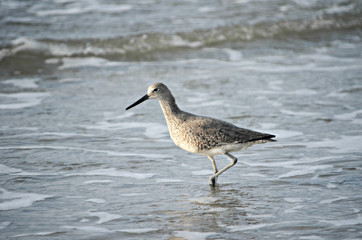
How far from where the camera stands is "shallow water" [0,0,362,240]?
187 inches

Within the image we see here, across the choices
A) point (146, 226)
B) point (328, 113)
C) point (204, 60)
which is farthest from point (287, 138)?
point (204, 60)

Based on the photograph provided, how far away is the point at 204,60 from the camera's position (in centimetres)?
1065

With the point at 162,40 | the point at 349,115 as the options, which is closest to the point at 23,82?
the point at 162,40

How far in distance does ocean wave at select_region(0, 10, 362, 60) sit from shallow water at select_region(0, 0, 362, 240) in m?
0.04

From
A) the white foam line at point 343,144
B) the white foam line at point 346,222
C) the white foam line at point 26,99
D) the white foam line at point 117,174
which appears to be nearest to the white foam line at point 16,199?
the white foam line at point 117,174

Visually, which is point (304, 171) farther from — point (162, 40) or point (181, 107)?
point (162, 40)

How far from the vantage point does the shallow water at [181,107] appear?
4.76 metres

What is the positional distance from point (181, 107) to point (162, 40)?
12.6 feet

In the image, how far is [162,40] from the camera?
11641 millimetres

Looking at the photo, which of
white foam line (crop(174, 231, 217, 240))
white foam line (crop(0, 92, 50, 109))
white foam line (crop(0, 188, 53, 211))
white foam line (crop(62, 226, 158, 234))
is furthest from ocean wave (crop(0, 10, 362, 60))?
white foam line (crop(174, 231, 217, 240))

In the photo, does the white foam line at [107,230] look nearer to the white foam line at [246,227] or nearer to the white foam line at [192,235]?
the white foam line at [192,235]

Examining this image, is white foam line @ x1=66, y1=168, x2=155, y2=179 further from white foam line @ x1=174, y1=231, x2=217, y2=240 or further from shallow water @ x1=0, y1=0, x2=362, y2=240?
white foam line @ x1=174, y1=231, x2=217, y2=240

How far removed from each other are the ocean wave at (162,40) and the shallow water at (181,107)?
42 mm

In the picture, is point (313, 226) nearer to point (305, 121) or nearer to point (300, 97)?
point (305, 121)
